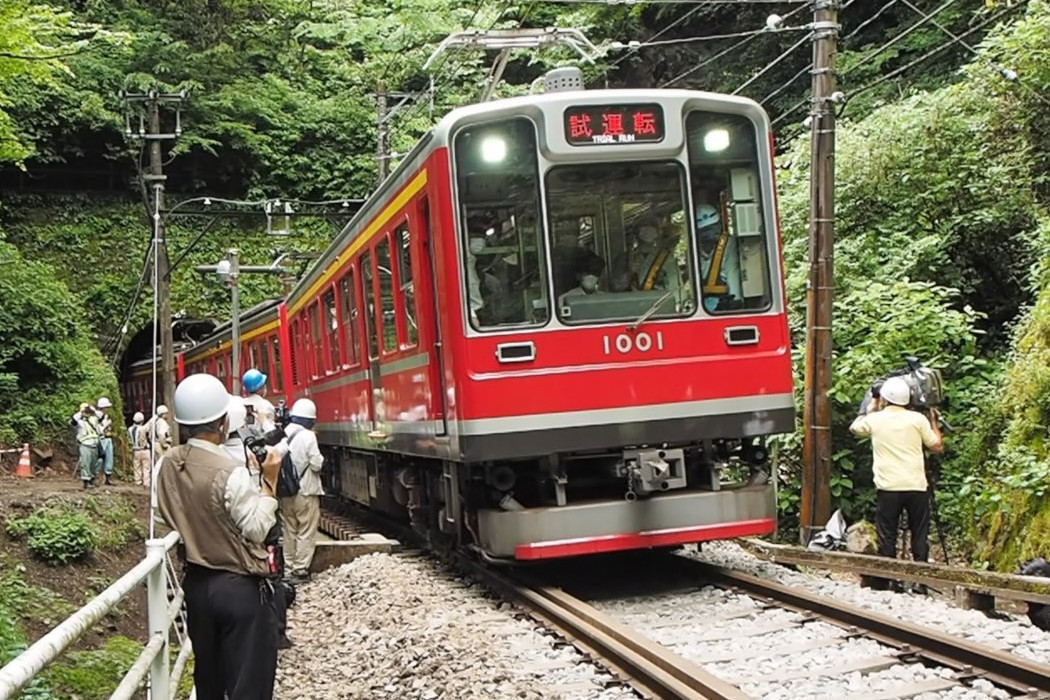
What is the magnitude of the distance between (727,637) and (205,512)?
3.09 m

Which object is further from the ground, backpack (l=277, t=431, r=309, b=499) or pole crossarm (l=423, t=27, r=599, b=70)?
pole crossarm (l=423, t=27, r=599, b=70)

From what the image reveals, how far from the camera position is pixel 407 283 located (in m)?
9.27

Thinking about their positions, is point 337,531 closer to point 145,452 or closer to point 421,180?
point 421,180

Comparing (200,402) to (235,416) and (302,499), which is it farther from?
(302,499)

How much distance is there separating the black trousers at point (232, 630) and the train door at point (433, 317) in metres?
3.51

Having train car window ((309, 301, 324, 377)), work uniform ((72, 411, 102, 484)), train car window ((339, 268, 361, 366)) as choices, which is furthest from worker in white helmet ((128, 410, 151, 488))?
train car window ((339, 268, 361, 366))

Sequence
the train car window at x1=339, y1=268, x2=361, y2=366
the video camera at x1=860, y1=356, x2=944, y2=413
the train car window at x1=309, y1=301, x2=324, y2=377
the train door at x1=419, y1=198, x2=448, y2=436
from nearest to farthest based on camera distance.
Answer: the train door at x1=419, y1=198, x2=448, y2=436 < the video camera at x1=860, y1=356, x2=944, y2=413 < the train car window at x1=339, y1=268, x2=361, y2=366 < the train car window at x1=309, y1=301, x2=324, y2=377

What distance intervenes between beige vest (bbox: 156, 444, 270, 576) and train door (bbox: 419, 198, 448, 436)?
356 cm

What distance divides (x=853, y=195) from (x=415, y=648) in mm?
11135

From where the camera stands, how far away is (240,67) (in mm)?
35594

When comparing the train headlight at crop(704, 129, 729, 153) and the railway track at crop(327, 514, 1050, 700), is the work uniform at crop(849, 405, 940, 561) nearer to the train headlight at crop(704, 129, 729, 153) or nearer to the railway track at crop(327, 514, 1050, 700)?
the railway track at crop(327, 514, 1050, 700)

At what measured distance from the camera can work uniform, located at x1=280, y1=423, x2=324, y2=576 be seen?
9.83 metres

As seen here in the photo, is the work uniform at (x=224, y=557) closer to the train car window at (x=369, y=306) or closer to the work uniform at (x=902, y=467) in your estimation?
the work uniform at (x=902, y=467)

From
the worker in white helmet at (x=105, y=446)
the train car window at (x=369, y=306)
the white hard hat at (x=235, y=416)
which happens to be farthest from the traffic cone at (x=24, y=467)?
the white hard hat at (x=235, y=416)
